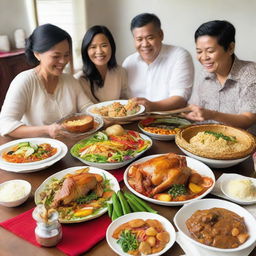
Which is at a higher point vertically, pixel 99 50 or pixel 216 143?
pixel 99 50

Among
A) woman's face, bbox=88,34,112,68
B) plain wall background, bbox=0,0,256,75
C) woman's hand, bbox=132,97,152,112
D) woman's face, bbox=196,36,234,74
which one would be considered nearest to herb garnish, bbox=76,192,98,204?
woman's hand, bbox=132,97,152,112

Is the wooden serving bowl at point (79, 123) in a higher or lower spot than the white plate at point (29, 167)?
higher

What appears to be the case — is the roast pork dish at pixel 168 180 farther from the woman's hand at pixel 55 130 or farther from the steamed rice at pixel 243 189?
the woman's hand at pixel 55 130

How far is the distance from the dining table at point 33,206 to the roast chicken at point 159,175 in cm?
8

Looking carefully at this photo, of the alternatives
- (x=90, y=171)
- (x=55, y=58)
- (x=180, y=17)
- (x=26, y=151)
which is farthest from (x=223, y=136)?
(x=180, y=17)

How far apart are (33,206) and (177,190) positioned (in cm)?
70

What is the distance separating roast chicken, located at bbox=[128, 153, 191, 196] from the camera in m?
1.44

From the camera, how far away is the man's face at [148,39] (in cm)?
284

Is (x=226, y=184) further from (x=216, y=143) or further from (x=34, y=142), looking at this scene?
(x=34, y=142)

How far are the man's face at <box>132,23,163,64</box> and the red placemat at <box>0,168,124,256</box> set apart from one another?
78.4 inches

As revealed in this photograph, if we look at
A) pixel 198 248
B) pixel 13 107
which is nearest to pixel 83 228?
pixel 198 248

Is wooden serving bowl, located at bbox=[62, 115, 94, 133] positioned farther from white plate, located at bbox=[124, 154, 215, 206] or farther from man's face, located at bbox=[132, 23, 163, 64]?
man's face, located at bbox=[132, 23, 163, 64]

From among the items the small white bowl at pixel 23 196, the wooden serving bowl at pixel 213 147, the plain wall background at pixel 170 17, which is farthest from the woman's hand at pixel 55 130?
the plain wall background at pixel 170 17

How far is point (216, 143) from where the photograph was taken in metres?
1.74
